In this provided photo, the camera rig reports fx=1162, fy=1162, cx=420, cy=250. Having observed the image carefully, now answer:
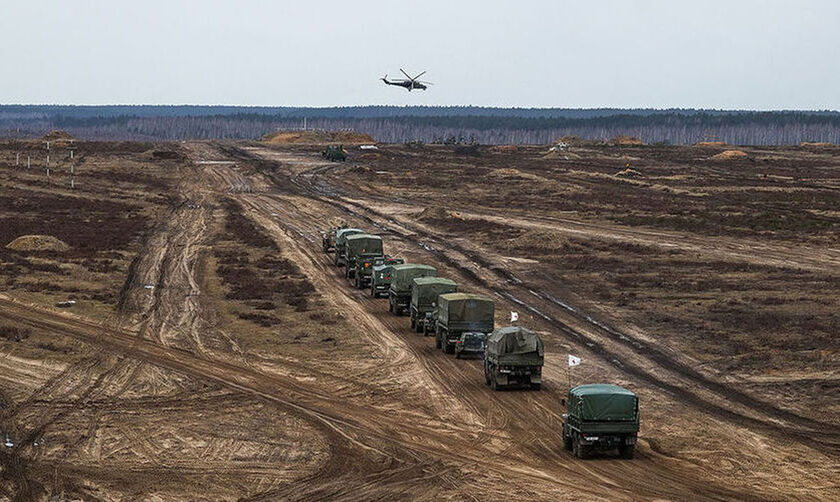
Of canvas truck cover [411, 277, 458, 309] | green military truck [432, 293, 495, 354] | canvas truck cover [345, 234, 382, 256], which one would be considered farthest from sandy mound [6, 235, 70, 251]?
green military truck [432, 293, 495, 354]

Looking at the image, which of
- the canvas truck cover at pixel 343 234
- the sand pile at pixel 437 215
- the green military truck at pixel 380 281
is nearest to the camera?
the green military truck at pixel 380 281

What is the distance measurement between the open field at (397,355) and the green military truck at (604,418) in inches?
29.5

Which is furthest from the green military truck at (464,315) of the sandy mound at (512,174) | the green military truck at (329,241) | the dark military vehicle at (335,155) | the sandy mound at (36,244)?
the dark military vehicle at (335,155)

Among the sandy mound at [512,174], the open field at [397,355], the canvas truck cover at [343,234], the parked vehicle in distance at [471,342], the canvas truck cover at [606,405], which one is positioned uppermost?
the canvas truck cover at [606,405]

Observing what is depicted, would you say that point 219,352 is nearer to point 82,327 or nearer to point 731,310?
point 82,327

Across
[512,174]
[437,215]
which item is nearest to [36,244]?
[437,215]

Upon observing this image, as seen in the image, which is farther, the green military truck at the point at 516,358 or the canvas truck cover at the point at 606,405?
the green military truck at the point at 516,358

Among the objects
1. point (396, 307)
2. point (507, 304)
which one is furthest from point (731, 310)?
point (396, 307)

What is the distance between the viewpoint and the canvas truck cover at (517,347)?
145 ft

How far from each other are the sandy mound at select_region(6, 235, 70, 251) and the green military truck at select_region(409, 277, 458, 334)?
3665 centimetres

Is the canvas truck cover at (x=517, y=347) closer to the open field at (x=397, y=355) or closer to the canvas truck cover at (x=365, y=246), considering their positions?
the open field at (x=397, y=355)

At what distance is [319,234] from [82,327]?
4553 cm

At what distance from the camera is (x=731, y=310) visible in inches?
2552

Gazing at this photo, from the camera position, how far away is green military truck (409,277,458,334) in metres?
57.4
